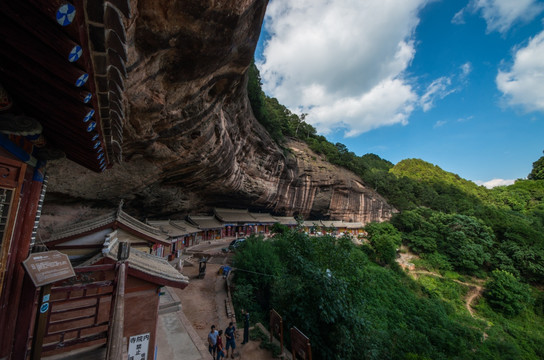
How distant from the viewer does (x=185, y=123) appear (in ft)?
27.3

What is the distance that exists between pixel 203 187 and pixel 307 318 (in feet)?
33.8

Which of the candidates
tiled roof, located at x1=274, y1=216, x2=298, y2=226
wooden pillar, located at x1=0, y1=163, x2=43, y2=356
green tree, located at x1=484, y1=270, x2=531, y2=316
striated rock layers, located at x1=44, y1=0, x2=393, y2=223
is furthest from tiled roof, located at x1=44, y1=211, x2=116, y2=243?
green tree, located at x1=484, y1=270, x2=531, y2=316

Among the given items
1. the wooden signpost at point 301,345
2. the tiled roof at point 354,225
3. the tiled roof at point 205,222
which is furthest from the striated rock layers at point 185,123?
the tiled roof at point 354,225

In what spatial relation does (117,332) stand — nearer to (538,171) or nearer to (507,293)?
(507,293)

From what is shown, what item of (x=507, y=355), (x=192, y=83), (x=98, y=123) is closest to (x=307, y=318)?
→ (x=98, y=123)

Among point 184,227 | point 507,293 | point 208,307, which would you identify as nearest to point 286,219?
point 184,227

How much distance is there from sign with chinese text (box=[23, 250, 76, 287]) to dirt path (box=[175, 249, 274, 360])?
6.22m

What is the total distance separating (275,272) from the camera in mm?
11156

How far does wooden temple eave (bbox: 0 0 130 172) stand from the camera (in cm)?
118

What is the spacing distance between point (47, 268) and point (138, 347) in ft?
8.76

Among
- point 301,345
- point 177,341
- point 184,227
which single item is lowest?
point 177,341

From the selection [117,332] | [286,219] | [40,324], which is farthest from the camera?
[286,219]

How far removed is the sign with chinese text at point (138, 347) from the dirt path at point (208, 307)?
11.9 ft

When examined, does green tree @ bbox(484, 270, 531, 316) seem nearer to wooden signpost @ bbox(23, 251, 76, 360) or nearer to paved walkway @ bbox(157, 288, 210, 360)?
paved walkway @ bbox(157, 288, 210, 360)
